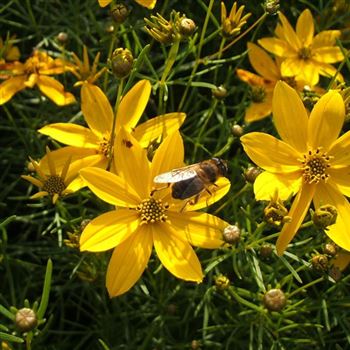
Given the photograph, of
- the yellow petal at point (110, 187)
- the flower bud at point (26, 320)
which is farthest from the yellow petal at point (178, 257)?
the flower bud at point (26, 320)

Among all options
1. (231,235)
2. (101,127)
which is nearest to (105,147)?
(101,127)

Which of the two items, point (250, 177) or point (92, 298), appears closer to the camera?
point (250, 177)

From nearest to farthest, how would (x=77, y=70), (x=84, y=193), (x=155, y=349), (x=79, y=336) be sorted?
1. (x=84, y=193)
2. (x=155, y=349)
3. (x=77, y=70)
4. (x=79, y=336)

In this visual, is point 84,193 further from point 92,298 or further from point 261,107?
point 261,107

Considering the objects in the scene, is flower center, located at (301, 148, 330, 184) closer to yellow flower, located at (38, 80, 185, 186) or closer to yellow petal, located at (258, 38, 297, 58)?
yellow flower, located at (38, 80, 185, 186)

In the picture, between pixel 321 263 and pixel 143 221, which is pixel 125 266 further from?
pixel 321 263

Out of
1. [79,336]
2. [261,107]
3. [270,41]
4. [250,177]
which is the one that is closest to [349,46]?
[270,41]

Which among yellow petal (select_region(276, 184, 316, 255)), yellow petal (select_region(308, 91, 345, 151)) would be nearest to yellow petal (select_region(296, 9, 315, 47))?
yellow petal (select_region(308, 91, 345, 151))
